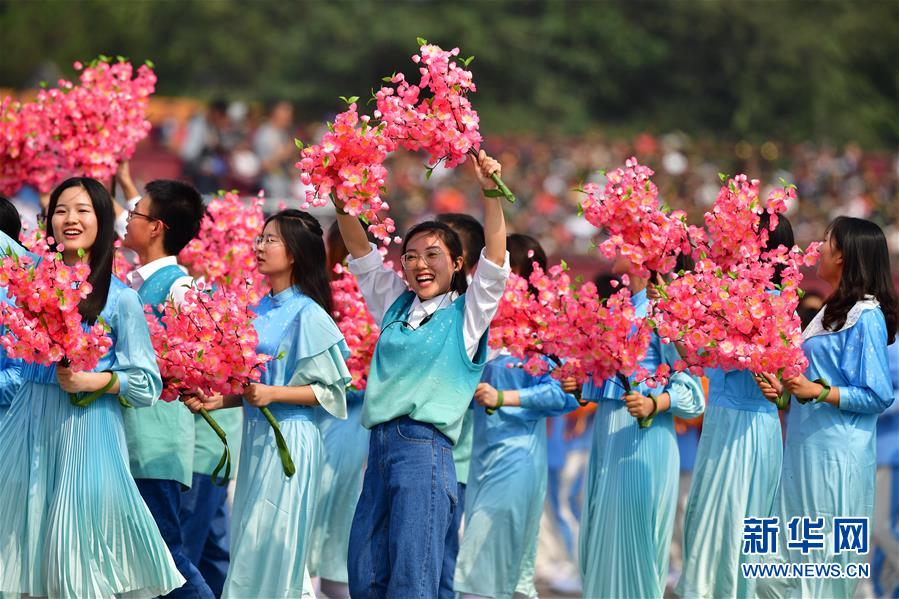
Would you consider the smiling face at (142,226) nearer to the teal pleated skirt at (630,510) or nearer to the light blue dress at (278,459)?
the light blue dress at (278,459)

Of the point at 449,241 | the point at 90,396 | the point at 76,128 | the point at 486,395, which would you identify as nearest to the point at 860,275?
the point at 486,395

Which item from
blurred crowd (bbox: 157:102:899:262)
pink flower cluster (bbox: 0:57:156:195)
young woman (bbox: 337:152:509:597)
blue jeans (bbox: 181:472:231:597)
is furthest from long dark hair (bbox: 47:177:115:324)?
blurred crowd (bbox: 157:102:899:262)

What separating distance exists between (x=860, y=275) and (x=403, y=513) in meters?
2.49

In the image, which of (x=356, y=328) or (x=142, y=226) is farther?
(x=356, y=328)

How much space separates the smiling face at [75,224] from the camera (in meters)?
5.52

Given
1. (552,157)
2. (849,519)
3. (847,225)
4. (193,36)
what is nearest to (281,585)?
(849,519)

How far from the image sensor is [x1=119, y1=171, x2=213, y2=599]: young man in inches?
238

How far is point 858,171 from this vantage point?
2056 cm

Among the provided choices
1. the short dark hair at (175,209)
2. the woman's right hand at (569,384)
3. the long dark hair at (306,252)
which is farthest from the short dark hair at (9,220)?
the woman's right hand at (569,384)

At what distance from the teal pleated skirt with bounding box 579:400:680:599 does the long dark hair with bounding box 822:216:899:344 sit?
0.90 meters

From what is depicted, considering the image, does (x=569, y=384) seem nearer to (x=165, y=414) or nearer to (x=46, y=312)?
(x=165, y=414)

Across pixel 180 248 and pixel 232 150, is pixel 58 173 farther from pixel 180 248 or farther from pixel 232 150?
pixel 232 150

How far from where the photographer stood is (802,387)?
Answer: 616 centimetres

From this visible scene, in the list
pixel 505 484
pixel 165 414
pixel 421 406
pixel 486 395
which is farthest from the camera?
pixel 505 484
